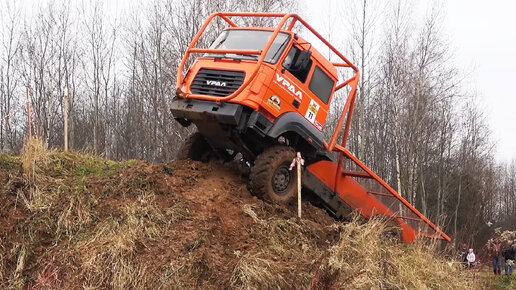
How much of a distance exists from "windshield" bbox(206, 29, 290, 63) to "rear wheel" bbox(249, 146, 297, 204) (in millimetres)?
1409

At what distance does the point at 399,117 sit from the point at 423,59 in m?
2.52

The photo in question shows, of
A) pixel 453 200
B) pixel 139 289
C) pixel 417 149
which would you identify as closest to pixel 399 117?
pixel 417 149

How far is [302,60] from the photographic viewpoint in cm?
833

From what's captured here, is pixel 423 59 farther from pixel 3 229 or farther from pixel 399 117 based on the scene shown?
pixel 3 229

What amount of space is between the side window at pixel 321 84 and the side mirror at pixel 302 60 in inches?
15.9

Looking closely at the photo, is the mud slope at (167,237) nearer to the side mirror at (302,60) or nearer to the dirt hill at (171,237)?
the dirt hill at (171,237)

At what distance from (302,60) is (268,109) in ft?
3.38

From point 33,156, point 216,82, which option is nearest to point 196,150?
point 216,82

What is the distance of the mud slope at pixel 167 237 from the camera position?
6066mm

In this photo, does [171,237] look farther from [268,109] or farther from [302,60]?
[302,60]

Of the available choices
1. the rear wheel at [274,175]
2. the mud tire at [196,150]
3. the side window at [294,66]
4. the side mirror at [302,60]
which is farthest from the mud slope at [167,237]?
the side mirror at [302,60]

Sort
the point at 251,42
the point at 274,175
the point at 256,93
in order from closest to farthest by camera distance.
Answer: the point at 256,93 < the point at 274,175 < the point at 251,42

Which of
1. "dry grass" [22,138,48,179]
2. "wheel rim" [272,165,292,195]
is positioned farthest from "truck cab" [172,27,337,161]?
"dry grass" [22,138,48,179]

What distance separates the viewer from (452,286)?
26.0ft
